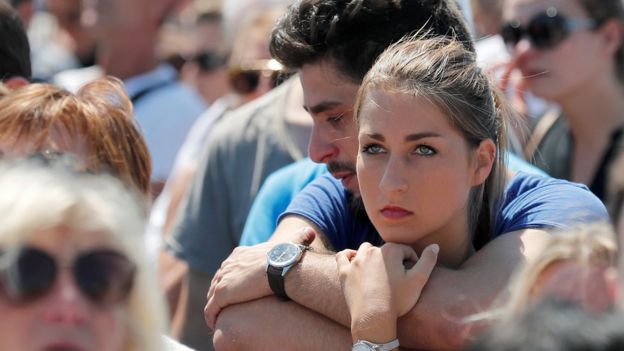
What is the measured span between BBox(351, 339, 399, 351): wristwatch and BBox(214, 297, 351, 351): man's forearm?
0.13 meters

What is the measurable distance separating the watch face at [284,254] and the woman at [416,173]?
128 mm

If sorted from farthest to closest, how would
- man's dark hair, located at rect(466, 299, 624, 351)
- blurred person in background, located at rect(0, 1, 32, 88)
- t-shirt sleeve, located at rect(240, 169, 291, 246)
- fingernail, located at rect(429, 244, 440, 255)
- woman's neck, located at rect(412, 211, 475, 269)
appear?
blurred person in background, located at rect(0, 1, 32, 88)
t-shirt sleeve, located at rect(240, 169, 291, 246)
woman's neck, located at rect(412, 211, 475, 269)
fingernail, located at rect(429, 244, 440, 255)
man's dark hair, located at rect(466, 299, 624, 351)

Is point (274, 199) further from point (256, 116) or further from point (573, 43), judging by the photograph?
point (573, 43)

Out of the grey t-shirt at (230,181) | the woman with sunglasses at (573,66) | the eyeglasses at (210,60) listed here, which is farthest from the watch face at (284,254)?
the eyeglasses at (210,60)

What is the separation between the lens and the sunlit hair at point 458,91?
2904mm

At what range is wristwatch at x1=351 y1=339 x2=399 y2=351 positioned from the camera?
8.91ft

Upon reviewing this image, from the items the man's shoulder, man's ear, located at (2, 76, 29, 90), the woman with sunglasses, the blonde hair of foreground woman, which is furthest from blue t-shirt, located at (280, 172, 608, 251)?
the woman with sunglasses

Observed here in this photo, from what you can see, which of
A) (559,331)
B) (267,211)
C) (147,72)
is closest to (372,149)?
(267,211)

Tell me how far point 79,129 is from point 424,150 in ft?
3.02

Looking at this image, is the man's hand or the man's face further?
the man's face

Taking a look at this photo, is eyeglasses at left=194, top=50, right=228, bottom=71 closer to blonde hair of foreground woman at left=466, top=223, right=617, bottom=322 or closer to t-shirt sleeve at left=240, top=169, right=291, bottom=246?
t-shirt sleeve at left=240, top=169, right=291, bottom=246

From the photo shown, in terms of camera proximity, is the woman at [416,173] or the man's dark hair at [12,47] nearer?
the woman at [416,173]

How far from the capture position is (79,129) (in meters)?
3.18

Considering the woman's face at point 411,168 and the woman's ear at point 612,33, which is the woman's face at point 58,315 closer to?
the woman's face at point 411,168
